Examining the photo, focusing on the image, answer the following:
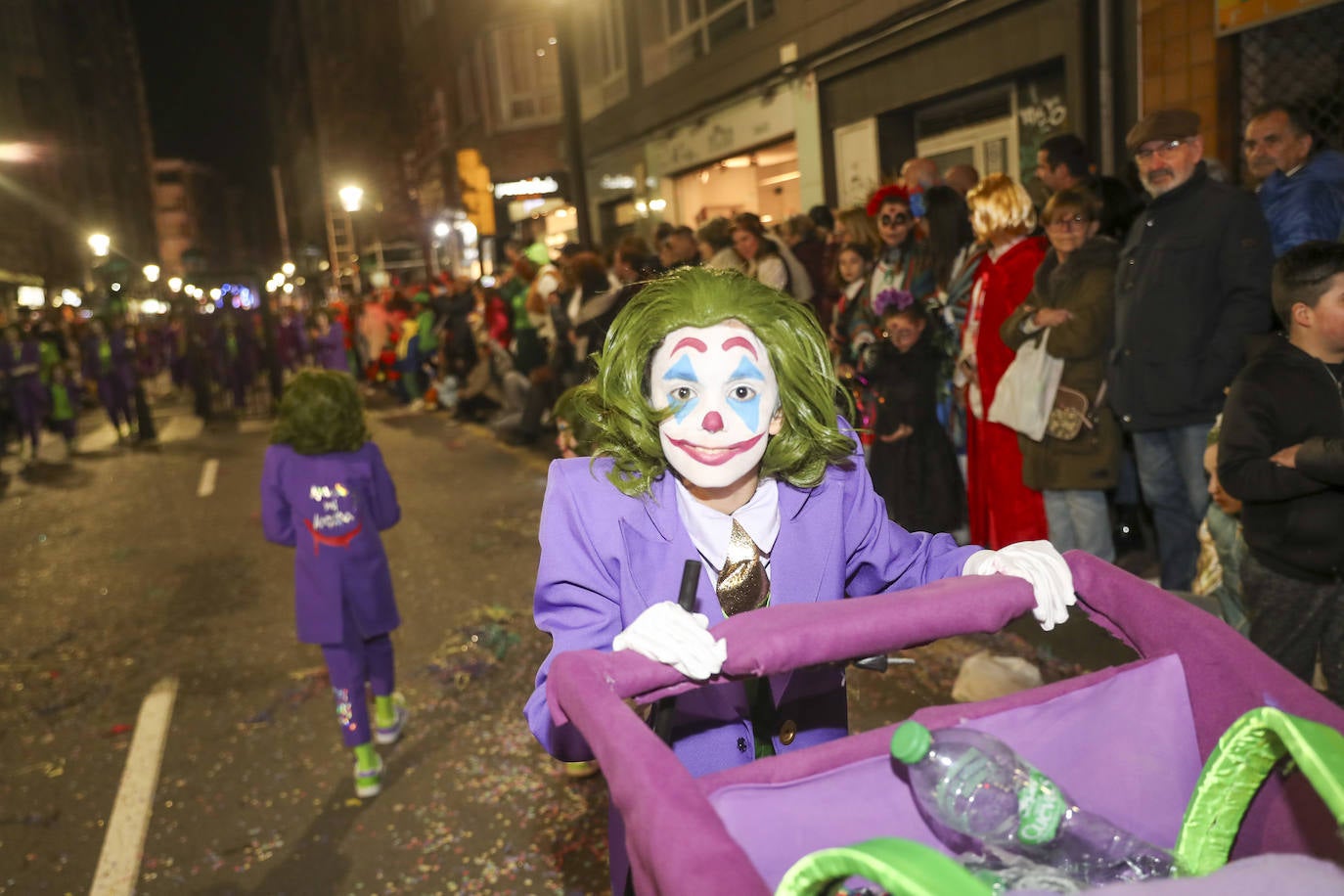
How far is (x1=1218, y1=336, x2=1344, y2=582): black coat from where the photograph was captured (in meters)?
3.08

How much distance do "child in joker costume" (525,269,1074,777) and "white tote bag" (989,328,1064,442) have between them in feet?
9.49

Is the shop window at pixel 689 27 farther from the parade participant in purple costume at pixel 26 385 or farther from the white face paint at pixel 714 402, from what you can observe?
the white face paint at pixel 714 402

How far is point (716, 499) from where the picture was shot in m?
2.10

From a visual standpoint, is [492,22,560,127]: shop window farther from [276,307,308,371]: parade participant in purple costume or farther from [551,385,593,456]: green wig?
[551,385,593,456]: green wig

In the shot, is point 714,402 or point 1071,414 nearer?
point 714,402

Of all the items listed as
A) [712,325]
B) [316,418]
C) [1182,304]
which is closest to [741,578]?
[712,325]

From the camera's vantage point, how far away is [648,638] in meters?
1.54

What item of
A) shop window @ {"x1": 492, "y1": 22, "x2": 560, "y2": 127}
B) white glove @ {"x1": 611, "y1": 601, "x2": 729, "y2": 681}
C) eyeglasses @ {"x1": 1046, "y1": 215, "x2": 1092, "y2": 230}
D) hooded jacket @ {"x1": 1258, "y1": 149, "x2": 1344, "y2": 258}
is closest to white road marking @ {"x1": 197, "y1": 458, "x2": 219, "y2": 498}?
eyeglasses @ {"x1": 1046, "y1": 215, "x2": 1092, "y2": 230}

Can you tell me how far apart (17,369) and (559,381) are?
9257 millimetres

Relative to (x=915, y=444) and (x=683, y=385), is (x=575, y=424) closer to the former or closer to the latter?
(x=915, y=444)

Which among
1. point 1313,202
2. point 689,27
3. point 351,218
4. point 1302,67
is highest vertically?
point 351,218

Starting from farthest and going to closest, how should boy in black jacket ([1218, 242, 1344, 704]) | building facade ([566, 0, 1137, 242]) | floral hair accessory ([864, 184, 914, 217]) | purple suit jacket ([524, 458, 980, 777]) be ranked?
building facade ([566, 0, 1137, 242])
floral hair accessory ([864, 184, 914, 217])
boy in black jacket ([1218, 242, 1344, 704])
purple suit jacket ([524, 458, 980, 777])

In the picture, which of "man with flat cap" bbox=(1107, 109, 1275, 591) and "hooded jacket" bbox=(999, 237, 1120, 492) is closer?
"man with flat cap" bbox=(1107, 109, 1275, 591)

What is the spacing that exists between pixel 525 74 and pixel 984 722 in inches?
1068
